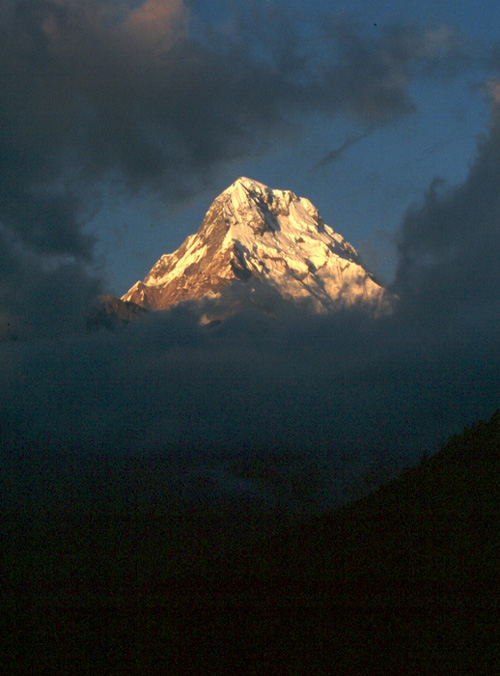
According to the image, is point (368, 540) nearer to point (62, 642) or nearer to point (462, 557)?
point (462, 557)

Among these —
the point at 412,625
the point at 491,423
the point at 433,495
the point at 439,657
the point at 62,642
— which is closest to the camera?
the point at 439,657

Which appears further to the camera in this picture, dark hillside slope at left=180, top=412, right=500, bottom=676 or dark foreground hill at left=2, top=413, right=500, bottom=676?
dark foreground hill at left=2, top=413, right=500, bottom=676

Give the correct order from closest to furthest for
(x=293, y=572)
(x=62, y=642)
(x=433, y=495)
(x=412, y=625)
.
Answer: (x=412, y=625)
(x=293, y=572)
(x=62, y=642)
(x=433, y=495)

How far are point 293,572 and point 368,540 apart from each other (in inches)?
406

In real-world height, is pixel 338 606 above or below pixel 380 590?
below

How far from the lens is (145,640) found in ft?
247

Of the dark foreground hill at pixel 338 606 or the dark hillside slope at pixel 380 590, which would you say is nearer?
the dark hillside slope at pixel 380 590

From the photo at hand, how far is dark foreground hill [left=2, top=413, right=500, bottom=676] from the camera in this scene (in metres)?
60.0

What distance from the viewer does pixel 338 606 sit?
69438 mm

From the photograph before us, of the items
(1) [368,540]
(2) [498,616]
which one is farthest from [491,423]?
(2) [498,616]

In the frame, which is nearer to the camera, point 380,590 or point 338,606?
Answer: point 338,606

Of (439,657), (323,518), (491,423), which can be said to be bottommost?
(439,657)

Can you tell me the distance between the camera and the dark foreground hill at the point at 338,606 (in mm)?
60000

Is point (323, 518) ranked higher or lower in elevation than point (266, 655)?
higher
